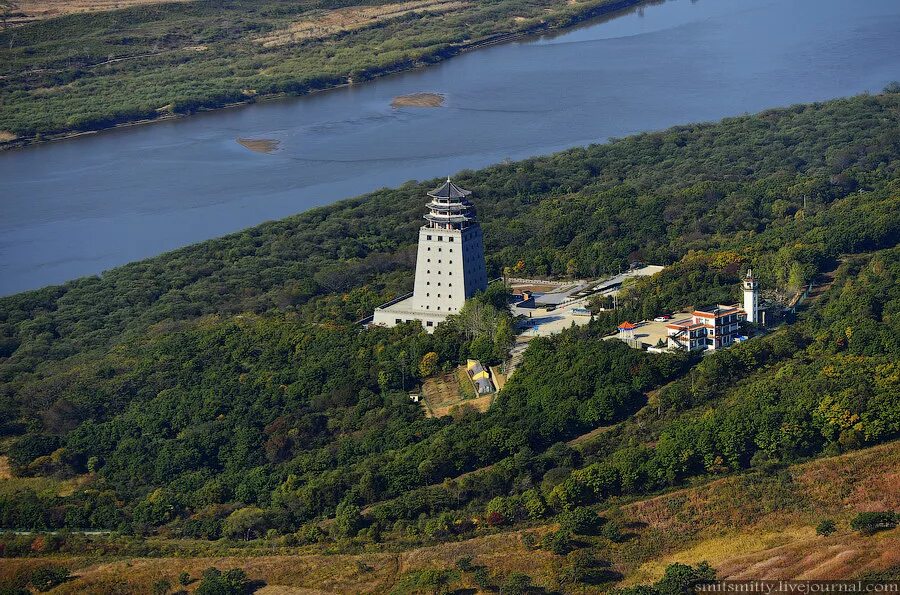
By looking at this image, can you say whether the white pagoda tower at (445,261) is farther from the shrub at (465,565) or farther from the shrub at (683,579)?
the shrub at (683,579)

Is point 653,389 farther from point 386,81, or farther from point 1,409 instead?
point 386,81

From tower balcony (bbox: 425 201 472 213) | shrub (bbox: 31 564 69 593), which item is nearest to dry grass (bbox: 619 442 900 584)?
shrub (bbox: 31 564 69 593)

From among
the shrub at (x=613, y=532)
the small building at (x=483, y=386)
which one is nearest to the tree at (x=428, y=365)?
the small building at (x=483, y=386)

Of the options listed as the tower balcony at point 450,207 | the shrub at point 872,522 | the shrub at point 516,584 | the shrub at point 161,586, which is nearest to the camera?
the shrub at point 516,584

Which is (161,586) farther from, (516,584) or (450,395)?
(450,395)

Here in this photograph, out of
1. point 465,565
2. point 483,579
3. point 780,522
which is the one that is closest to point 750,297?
point 780,522
